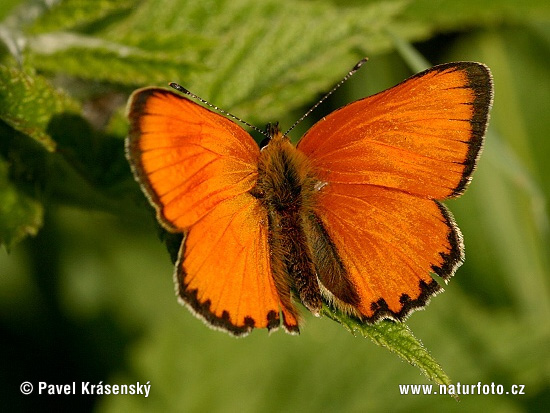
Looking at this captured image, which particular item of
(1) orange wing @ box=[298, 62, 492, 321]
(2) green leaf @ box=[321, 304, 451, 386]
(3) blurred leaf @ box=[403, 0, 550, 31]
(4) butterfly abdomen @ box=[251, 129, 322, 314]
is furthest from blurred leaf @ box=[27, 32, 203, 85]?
(3) blurred leaf @ box=[403, 0, 550, 31]

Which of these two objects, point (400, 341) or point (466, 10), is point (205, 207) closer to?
point (400, 341)

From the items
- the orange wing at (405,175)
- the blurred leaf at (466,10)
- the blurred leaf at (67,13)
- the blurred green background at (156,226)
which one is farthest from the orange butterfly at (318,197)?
the blurred leaf at (466,10)

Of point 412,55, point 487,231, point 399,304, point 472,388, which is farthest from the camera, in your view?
point 487,231

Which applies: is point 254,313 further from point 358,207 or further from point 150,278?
point 150,278

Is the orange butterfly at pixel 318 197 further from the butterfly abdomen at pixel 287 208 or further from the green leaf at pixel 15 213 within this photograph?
the green leaf at pixel 15 213

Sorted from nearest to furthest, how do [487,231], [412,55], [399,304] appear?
1. [399,304]
2. [412,55]
3. [487,231]

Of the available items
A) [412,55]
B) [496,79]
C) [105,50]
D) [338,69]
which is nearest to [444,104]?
[338,69]
